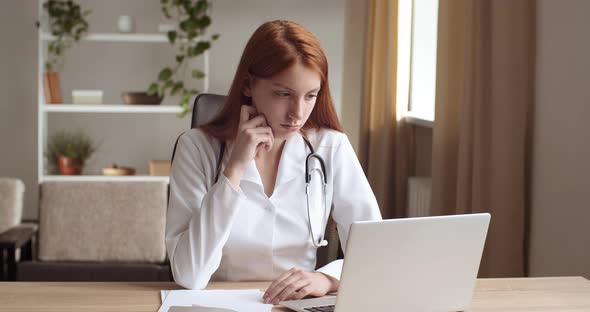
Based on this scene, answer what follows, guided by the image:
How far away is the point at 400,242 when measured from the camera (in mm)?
1397

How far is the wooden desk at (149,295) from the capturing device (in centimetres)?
158

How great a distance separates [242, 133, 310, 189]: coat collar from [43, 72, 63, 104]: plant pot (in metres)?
3.60

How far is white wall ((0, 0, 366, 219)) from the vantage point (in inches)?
226

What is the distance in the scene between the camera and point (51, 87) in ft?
17.5

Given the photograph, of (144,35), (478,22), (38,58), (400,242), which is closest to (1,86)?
(38,58)

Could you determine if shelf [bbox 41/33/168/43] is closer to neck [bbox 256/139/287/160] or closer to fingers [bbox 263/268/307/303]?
neck [bbox 256/139/287/160]

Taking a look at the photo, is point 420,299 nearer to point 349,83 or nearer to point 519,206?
point 519,206

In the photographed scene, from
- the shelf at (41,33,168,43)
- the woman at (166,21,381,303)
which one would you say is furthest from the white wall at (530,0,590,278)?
the shelf at (41,33,168,43)

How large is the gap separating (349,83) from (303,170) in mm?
2884

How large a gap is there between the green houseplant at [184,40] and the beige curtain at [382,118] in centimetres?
113

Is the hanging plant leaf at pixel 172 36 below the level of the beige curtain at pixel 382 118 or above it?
above

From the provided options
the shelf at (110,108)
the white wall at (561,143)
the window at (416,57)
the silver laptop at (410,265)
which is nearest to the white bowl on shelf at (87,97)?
the shelf at (110,108)

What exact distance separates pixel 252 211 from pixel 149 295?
39 centimetres

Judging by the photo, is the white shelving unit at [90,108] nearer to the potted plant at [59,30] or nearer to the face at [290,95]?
the potted plant at [59,30]
